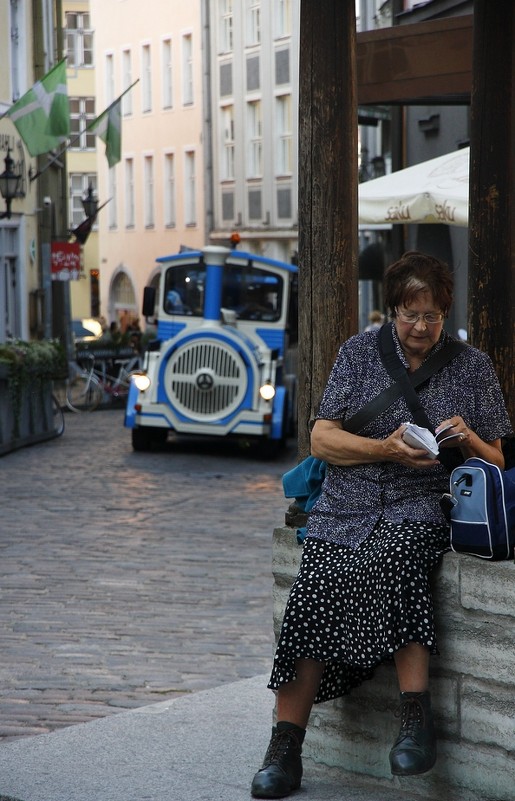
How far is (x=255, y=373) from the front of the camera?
17.5 m

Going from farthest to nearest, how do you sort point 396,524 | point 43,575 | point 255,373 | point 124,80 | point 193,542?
point 124,80 < point 255,373 < point 193,542 < point 43,575 < point 396,524

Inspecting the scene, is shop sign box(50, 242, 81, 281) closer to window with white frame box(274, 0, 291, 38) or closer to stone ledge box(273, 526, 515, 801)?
window with white frame box(274, 0, 291, 38)

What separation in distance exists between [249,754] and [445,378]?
57.0 inches

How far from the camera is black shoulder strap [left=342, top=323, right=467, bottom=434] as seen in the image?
487 cm

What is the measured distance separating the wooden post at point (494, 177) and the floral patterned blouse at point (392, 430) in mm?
577

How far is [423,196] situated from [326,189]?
223 inches

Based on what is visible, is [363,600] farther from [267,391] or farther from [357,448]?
[267,391]

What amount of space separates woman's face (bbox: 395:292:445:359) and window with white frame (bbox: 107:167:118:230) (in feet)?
161

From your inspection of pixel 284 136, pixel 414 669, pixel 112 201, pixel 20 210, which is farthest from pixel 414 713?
pixel 112 201

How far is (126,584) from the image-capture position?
30.7ft

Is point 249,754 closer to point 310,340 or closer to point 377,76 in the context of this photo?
point 310,340

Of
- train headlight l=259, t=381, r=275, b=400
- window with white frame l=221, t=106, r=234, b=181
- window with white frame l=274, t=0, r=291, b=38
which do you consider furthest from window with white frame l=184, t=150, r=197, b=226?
train headlight l=259, t=381, r=275, b=400

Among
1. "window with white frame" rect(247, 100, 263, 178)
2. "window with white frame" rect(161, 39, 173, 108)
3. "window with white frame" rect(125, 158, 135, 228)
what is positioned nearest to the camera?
"window with white frame" rect(247, 100, 263, 178)

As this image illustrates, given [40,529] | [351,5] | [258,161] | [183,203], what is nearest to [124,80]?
[183,203]
